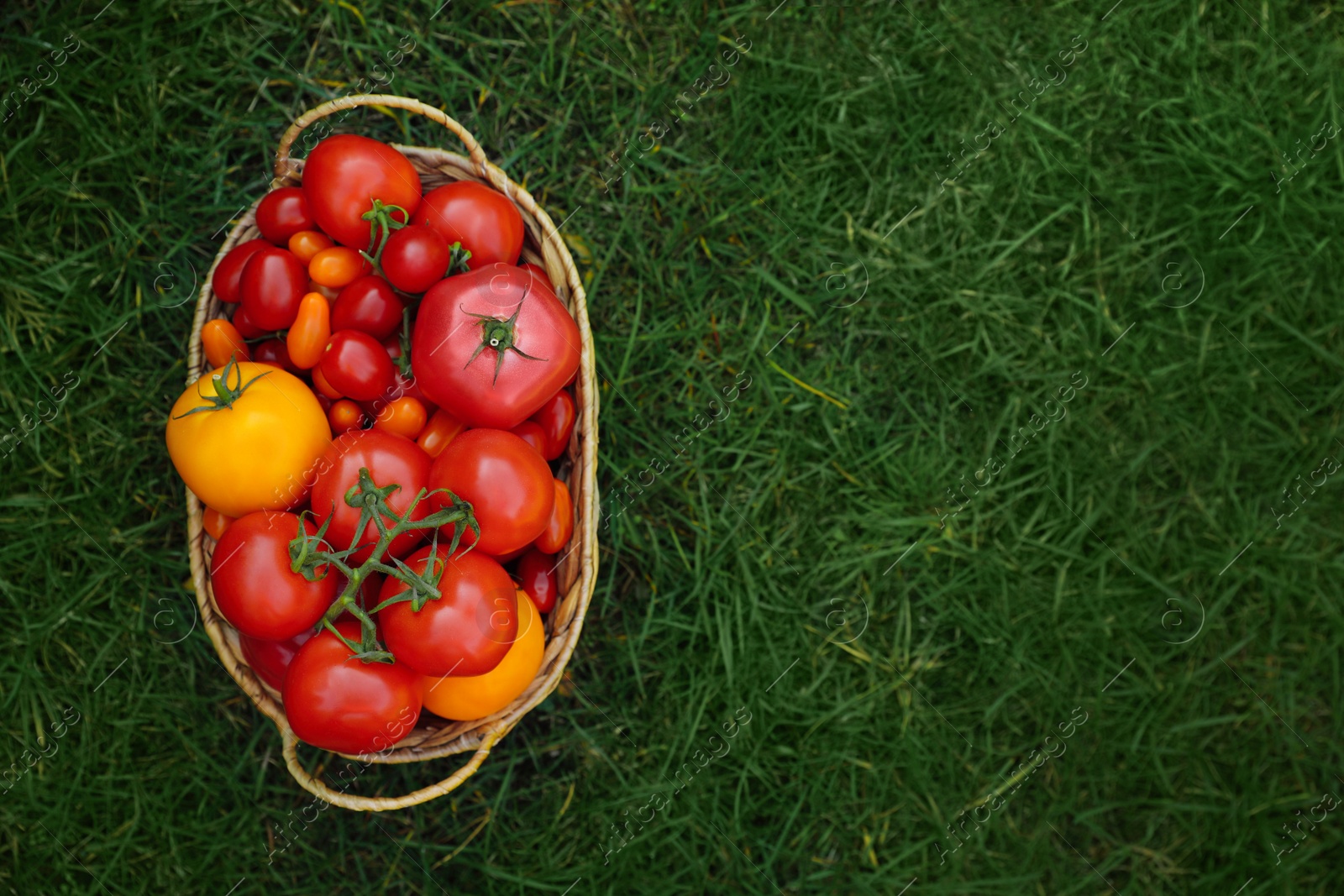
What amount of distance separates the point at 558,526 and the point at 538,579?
147mm

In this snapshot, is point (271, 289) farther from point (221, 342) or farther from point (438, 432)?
point (438, 432)

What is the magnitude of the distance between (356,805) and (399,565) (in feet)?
1.91

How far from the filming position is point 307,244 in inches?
64.4

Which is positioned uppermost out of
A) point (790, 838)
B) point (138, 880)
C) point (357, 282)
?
point (357, 282)

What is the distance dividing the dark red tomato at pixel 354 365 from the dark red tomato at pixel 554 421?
1.00ft

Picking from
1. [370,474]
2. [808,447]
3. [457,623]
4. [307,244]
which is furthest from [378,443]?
[808,447]

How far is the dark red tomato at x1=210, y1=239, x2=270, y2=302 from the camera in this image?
5.41ft

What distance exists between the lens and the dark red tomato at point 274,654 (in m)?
1.61

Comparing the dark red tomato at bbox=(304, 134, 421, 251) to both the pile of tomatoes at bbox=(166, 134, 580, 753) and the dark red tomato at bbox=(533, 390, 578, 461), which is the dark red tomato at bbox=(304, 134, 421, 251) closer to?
the pile of tomatoes at bbox=(166, 134, 580, 753)

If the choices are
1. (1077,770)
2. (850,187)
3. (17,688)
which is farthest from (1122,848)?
(17,688)

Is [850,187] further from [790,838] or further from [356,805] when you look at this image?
[356,805]

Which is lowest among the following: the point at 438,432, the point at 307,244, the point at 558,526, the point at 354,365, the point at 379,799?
the point at 379,799

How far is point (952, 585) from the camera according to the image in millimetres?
2117

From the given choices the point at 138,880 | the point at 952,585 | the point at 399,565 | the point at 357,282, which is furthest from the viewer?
the point at 952,585
